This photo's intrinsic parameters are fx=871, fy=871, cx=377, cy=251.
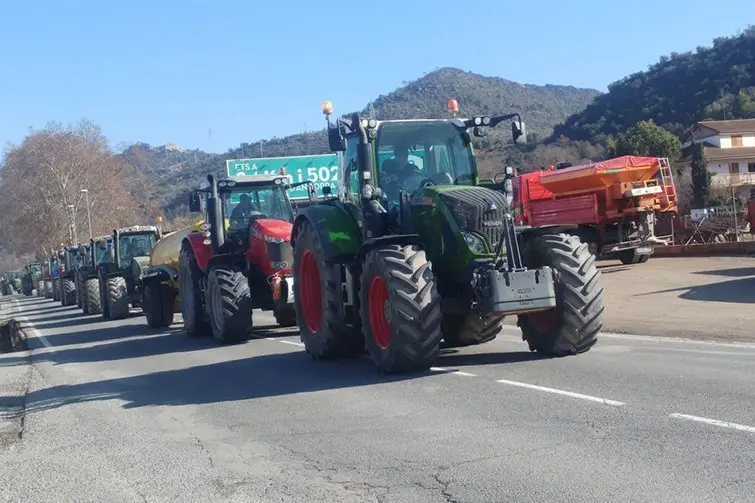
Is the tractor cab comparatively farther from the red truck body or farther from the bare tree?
the bare tree

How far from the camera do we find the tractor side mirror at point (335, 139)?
35.2 ft

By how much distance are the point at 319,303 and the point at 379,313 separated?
7.27 feet

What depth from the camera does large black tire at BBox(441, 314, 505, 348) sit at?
11648mm

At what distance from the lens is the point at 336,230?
11.1m

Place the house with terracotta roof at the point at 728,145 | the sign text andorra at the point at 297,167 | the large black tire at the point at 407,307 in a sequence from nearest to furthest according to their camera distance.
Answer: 1. the large black tire at the point at 407,307
2. the sign text andorra at the point at 297,167
3. the house with terracotta roof at the point at 728,145

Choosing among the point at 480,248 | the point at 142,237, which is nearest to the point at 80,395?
the point at 480,248

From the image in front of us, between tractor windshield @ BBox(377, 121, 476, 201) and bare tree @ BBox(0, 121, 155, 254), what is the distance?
69108 millimetres

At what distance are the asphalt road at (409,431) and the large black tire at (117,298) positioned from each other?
13143mm

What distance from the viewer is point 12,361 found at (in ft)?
52.5

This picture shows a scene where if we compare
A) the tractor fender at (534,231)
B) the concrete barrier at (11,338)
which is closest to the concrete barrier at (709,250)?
the tractor fender at (534,231)

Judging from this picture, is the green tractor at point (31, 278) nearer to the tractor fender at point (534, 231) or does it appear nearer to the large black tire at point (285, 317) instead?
the large black tire at point (285, 317)

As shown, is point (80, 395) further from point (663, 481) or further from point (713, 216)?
point (713, 216)

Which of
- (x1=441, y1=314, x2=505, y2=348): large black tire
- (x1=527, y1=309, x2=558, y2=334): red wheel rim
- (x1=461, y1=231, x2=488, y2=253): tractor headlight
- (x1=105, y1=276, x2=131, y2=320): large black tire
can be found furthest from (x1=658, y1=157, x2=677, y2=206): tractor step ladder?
(x1=461, y1=231, x2=488, y2=253): tractor headlight

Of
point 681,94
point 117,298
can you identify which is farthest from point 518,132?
point 681,94
